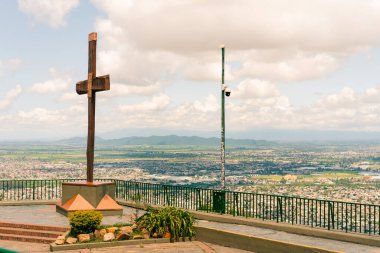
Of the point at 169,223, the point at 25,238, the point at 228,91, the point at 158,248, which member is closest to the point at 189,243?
the point at 169,223

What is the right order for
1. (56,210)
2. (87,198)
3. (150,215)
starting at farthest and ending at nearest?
(56,210) < (87,198) < (150,215)

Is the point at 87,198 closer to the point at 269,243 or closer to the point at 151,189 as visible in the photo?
the point at 151,189

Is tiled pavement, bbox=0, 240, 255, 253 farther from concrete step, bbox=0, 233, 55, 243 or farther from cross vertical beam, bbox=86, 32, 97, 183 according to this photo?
cross vertical beam, bbox=86, 32, 97, 183

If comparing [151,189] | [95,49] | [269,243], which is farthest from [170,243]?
[95,49]

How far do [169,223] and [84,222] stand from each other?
2.70 m

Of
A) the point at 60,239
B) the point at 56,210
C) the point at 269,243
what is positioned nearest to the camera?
the point at 269,243

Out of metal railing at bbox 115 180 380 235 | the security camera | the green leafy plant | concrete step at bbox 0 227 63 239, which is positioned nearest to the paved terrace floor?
the green leafy plant

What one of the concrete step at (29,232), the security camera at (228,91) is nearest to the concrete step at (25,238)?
the concrete step at (29,232)

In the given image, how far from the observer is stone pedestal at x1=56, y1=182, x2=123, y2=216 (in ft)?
66.3

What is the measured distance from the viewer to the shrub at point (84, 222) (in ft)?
52.4

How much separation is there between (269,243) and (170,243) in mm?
3296

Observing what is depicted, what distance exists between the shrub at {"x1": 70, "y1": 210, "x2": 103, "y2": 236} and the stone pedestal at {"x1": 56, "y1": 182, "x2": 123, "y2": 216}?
3.90 meters

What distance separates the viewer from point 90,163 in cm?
2078

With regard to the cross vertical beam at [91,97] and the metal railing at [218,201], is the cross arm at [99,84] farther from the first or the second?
the metal railing at [218,201]
